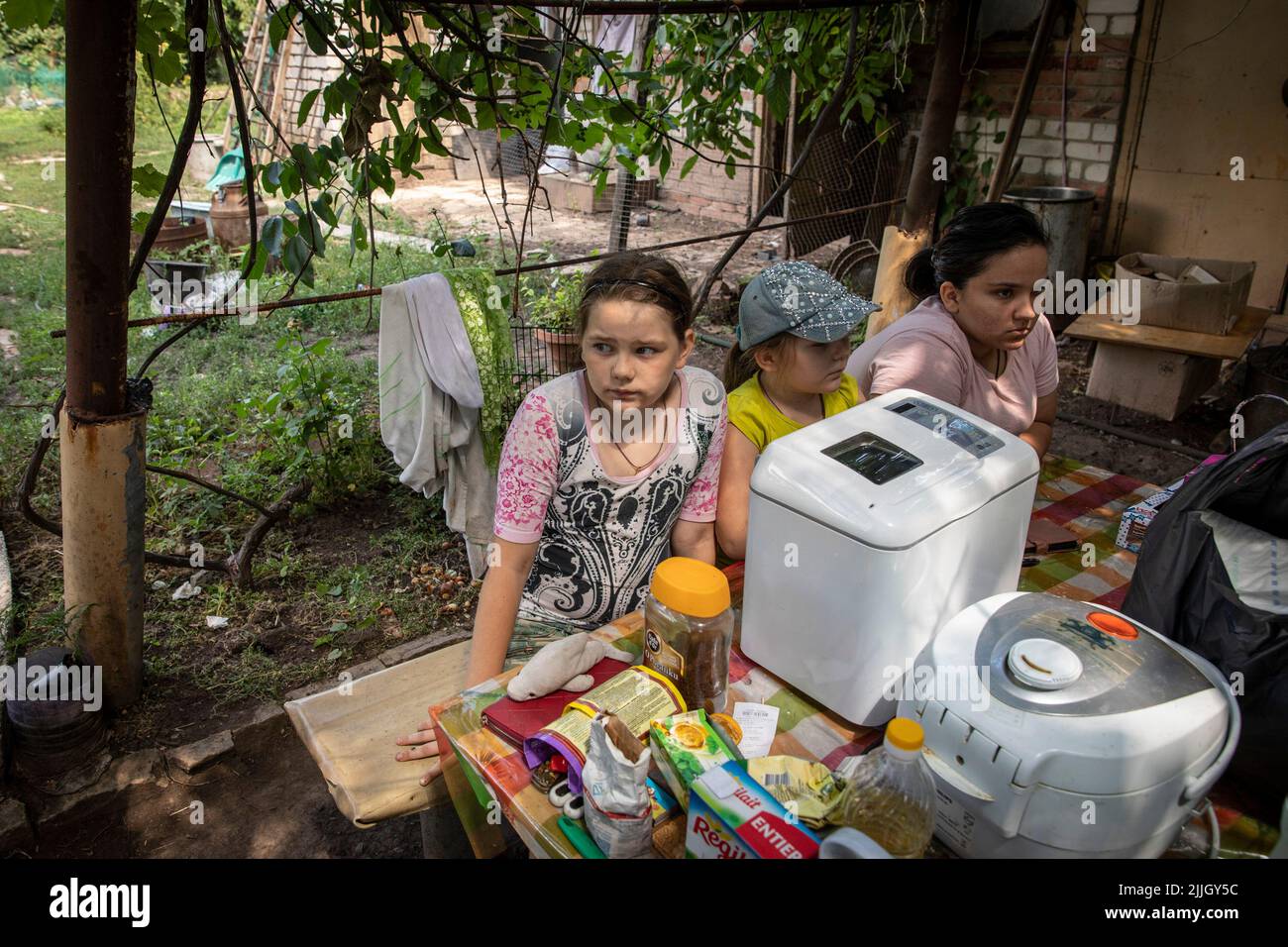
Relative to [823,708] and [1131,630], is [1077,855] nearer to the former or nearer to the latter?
[1131,630]

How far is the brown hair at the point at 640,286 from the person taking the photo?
1736mm

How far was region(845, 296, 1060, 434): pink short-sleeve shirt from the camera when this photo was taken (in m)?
2.26

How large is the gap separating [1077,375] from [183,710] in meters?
5.77

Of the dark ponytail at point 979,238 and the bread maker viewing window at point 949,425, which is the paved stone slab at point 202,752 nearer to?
the bread maker viewing window at point 949,425

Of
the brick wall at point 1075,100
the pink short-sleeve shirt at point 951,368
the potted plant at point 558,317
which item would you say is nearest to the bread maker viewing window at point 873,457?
the pink short-sleeve shirt at point 951,368

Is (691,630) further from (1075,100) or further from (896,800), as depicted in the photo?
(1075,100)

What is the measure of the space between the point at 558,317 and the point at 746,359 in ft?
7.53

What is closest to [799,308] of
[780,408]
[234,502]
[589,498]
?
[780,408]

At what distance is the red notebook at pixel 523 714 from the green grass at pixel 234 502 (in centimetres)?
146

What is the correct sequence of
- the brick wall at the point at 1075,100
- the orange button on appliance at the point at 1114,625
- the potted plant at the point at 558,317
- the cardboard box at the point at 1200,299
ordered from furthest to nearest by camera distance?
1. the brick wall at the point at 1075,100
2. the cardboard box at the point at 1200,299
3. the potted plant at the point at 558,317
4. the orange button on appliance at the point at 1114,625

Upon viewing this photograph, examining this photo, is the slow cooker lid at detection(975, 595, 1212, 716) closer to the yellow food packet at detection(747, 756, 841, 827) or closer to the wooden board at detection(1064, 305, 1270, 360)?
the yellow food packet at detection(747, 756, 841, 827)

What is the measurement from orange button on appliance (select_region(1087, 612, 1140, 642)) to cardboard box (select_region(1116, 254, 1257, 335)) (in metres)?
4.37

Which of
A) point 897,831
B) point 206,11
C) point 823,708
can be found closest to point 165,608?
point 206,11
